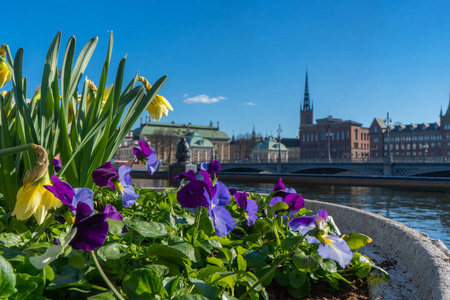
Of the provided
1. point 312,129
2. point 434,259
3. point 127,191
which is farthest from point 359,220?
point 312,129

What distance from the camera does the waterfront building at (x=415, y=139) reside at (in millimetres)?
75688

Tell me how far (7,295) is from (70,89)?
1.09 metres

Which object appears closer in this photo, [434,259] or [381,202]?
[434,259]

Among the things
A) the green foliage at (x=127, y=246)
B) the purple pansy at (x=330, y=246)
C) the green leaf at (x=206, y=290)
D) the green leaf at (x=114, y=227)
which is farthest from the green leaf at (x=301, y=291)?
the green leaf at (x=114, y=227)

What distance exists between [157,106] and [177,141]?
6918 cm

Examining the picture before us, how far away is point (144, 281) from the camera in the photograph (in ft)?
2.61

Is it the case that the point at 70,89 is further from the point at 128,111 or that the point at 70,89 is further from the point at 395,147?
the point at 395,147

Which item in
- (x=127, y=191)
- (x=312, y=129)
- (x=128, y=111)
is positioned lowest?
(x=127, y=191)

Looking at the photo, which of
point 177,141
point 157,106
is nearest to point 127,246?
point 157,106

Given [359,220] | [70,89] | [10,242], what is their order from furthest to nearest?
[359,220] → [70,89] → [10,242]

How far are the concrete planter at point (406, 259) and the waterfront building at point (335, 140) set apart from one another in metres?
77.5

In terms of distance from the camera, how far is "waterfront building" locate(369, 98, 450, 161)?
75.7 meters

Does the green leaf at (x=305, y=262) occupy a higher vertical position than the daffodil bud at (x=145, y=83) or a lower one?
lower

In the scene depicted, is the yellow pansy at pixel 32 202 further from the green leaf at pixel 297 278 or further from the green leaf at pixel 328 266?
the green leaf at pixel 328 266
